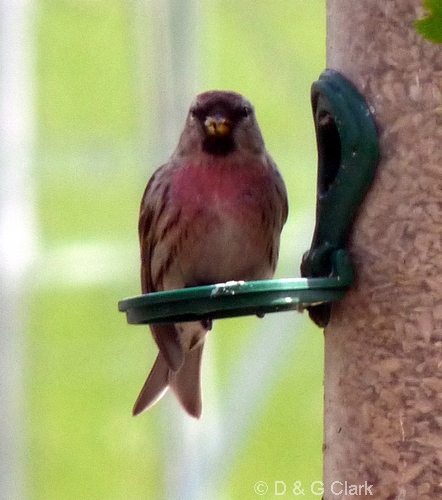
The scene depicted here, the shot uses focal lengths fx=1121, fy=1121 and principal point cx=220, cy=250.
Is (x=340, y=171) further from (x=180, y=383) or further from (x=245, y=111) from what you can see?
(x=180, y=383)

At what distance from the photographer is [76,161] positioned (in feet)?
18.0

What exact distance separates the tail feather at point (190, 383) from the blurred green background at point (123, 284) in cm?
215

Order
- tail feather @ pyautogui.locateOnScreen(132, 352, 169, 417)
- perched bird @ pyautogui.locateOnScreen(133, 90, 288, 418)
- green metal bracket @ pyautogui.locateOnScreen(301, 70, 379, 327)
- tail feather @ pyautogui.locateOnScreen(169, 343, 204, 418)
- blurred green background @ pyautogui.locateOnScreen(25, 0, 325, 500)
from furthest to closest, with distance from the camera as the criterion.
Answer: blurred green background @ pyautogui.locateOnScreen(25, 0, 325, 500) → tail feather @ pyautogui.locateOnScreen(169, 343, 204, 418) → tail feather @ pyautogui.locateOnScreen(132, 352, 169, 417) → perched bird @ pyautogui.locateOnScreen(133, 90, 288, 418) → green metal bracket @ pyautogui.locateOnScreen(301, 70, 379, 327)

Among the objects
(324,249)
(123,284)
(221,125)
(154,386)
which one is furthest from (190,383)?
(123,284)

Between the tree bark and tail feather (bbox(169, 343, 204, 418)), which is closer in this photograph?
the tree bark

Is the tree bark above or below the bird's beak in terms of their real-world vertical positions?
below

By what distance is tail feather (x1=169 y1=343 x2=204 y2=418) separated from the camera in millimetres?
2838

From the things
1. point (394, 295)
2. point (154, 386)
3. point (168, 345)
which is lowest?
point (154, 386)

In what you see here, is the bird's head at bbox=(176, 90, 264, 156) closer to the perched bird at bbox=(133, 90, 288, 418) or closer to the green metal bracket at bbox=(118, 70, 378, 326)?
the perched bird at bbox=(133, 90, 288, 418)

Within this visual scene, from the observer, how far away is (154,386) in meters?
2.76

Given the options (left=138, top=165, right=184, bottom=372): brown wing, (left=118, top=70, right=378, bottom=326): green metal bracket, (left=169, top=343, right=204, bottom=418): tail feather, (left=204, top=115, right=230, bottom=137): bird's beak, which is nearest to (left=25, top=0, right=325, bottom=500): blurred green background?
(left=169, top=343, right=204, bottom=418): tail feather

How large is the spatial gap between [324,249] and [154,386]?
93cm

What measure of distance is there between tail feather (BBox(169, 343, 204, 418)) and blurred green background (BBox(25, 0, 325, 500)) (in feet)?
7.04

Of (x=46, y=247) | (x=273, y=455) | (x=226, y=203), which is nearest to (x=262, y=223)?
(x=226, y=203)
